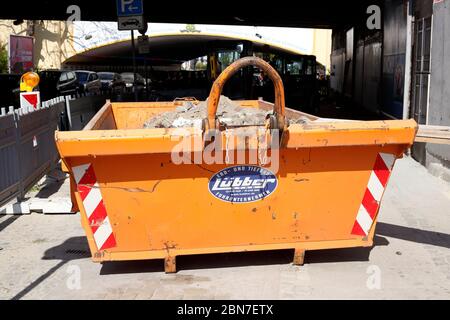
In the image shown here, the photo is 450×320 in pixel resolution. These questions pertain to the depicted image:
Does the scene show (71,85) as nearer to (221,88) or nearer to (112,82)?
(112,82)

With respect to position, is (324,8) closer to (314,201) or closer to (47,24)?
(314,201)

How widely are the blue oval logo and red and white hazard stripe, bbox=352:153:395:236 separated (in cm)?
87

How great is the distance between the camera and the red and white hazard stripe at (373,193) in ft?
15.8

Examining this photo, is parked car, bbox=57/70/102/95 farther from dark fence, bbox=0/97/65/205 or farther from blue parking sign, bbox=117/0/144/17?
dark fence, bbox=0/97/65/205

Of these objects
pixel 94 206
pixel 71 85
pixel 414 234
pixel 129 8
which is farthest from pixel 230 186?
pixel 71 85

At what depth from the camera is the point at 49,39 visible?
43.7 meters

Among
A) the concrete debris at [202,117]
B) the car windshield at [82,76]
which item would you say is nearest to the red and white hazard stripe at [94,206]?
the concrete debris at [202,117]

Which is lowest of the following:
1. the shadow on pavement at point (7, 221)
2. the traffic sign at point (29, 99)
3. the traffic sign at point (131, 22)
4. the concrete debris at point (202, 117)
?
the shadow on pavement at point (7, 221)

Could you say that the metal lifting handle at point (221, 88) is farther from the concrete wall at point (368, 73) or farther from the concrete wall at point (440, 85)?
the concrete wall at point (368, 73)

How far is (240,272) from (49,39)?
140ft

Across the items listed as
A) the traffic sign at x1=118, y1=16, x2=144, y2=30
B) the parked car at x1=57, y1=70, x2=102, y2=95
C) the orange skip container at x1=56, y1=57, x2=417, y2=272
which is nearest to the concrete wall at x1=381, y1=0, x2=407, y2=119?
the traffic sign at x1=118, y1=16, x2=144, y2=30

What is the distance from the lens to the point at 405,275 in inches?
196
